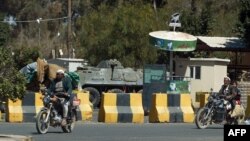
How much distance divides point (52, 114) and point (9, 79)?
4.97 meters

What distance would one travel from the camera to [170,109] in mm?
25609

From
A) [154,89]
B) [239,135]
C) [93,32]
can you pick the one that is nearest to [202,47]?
[93,32]

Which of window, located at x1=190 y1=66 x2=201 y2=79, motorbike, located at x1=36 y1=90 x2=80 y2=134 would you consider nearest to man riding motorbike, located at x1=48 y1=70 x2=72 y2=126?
motorbike, located at x1=36 y1=90 x2=80 y2=134

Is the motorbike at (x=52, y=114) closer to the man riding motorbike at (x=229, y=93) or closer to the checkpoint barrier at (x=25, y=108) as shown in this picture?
the checkpoint barrier at (x=25, y=108)

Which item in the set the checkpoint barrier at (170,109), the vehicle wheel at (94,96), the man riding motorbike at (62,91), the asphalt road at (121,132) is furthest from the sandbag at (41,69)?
the man riding motorbike at (62,91)

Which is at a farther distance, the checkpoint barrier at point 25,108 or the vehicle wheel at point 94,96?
the vehicle wheel at point 94,96

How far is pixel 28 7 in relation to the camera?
8881 centimetres

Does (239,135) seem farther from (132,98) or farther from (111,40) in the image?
(111,40)

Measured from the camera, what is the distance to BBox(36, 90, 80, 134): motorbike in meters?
18.9

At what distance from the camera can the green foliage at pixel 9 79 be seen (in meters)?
14.0

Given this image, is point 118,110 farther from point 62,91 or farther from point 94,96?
point 94,96

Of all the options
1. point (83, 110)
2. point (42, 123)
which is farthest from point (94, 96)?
point (42, 123)

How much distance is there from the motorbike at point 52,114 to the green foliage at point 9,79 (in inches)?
175

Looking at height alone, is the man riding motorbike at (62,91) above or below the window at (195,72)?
above
